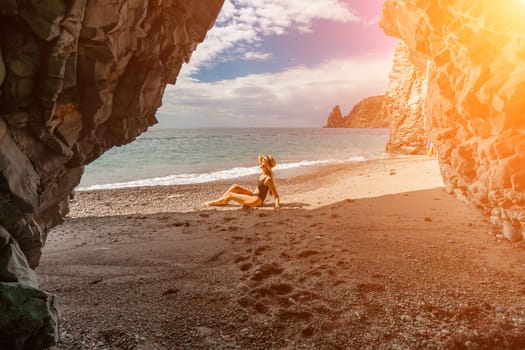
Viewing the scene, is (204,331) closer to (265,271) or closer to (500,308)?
(265,271)

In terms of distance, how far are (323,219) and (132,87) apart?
23.0 ft

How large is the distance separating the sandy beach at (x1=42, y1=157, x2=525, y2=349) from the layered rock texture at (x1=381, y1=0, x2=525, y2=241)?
83 cm

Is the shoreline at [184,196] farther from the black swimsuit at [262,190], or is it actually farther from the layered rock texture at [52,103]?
the layered rock texture at [52,103]

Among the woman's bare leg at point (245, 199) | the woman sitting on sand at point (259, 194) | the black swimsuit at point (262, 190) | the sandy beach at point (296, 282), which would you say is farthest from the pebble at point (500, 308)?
the black swimsuit at point (262, 190)

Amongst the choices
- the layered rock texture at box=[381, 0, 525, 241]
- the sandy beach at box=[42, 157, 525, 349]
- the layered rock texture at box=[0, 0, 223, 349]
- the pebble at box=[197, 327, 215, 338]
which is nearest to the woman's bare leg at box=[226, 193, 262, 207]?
the sandy beach at box=[42, 157, 525, 349]

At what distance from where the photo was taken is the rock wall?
39.6 meters

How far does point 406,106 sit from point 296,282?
41.9 m

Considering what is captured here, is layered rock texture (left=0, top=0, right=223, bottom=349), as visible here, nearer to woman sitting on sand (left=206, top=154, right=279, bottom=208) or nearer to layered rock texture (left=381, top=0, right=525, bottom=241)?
woman sitting on sand (left=206, top=154, right=279, bottom=208)

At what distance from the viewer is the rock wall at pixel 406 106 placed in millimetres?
39625

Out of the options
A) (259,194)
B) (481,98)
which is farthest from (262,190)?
(481,98)

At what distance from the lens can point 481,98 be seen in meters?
7.79

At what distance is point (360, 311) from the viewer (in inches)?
186

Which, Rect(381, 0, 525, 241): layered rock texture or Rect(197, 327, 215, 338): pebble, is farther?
Rect(381, 0, 525, 241): layered rock texture

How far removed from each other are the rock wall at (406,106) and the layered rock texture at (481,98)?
30.7m
